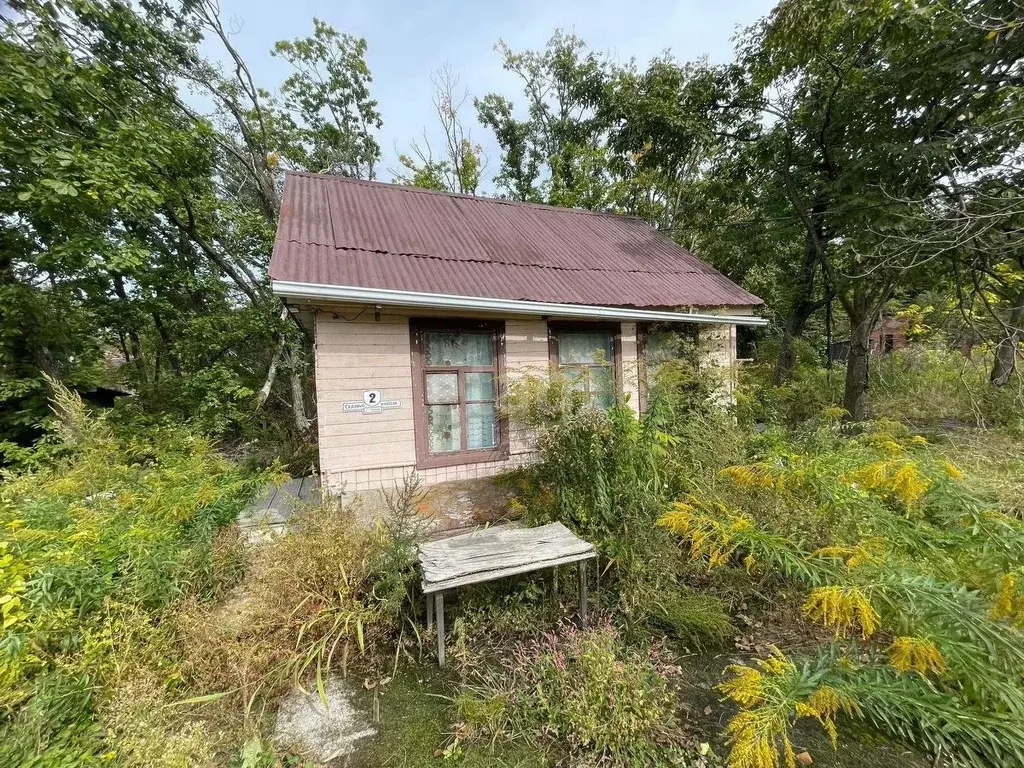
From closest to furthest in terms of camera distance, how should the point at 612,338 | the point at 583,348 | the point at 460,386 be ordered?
the point at 460,386 < the point at 583,348 < the point at 612,338

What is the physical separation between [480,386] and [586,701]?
3.48 metres

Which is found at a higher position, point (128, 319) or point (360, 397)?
point (128, 319)

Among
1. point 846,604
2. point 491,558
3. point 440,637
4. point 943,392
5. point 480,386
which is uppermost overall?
point 480,386

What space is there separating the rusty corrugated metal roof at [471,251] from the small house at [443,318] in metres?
0.03

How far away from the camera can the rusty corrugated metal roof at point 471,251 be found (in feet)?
15.4

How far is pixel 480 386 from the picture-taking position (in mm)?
5047

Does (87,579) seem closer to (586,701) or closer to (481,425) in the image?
(586,701)

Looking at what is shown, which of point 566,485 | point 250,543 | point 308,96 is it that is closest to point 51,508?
point 250,543

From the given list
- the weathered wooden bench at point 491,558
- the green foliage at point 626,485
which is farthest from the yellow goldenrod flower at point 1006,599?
the weathered wooden bench at point 491,558

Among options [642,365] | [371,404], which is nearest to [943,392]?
[642,365]

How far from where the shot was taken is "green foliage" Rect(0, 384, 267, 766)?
2.01 meters

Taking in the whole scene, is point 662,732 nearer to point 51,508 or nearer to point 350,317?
point 350,317

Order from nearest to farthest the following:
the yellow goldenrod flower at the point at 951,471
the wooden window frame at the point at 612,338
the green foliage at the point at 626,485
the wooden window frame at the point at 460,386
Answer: the yellow goldenrod flower at the point at 951,471 < the green foliage at the point at 626,485 < the wooden window frame at the point at 460,386 < the wooden window frame at the point at 612,338

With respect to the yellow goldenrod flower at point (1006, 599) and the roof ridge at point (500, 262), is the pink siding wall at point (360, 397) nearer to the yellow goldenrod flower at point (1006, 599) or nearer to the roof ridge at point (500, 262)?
the roof ridge at point (500, 262)
